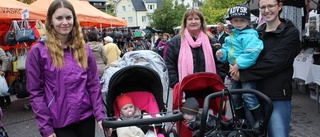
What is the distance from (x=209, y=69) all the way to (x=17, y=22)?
6622mm

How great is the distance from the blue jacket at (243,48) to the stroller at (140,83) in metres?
0.91

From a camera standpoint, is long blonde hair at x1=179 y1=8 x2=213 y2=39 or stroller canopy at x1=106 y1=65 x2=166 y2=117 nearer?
stroller canopy at x1=106 y1=65 x2=166 y2=117

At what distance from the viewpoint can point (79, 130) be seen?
117 inches

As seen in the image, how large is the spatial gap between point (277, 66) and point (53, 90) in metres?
1.98

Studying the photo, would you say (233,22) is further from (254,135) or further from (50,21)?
(50,21)

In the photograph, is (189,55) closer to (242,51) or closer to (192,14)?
(192,14)

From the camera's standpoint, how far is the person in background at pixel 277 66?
2893 millimetres

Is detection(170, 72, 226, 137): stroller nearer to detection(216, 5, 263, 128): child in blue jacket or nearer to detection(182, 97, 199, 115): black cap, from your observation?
detection(182, 97, 199, 115): black cap

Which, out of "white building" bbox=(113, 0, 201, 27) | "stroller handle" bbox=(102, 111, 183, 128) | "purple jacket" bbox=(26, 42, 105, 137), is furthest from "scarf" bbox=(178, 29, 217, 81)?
"white building" bbox=(113, 0, 201, 27)

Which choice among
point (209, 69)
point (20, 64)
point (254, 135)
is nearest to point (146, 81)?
point (209, 69)

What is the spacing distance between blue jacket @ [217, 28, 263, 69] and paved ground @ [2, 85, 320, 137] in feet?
10.5

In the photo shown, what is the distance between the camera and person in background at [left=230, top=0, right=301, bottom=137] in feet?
9.49

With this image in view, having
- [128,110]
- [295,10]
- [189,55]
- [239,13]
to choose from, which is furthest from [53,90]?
[295,10]

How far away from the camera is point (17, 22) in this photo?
8.78 meters
